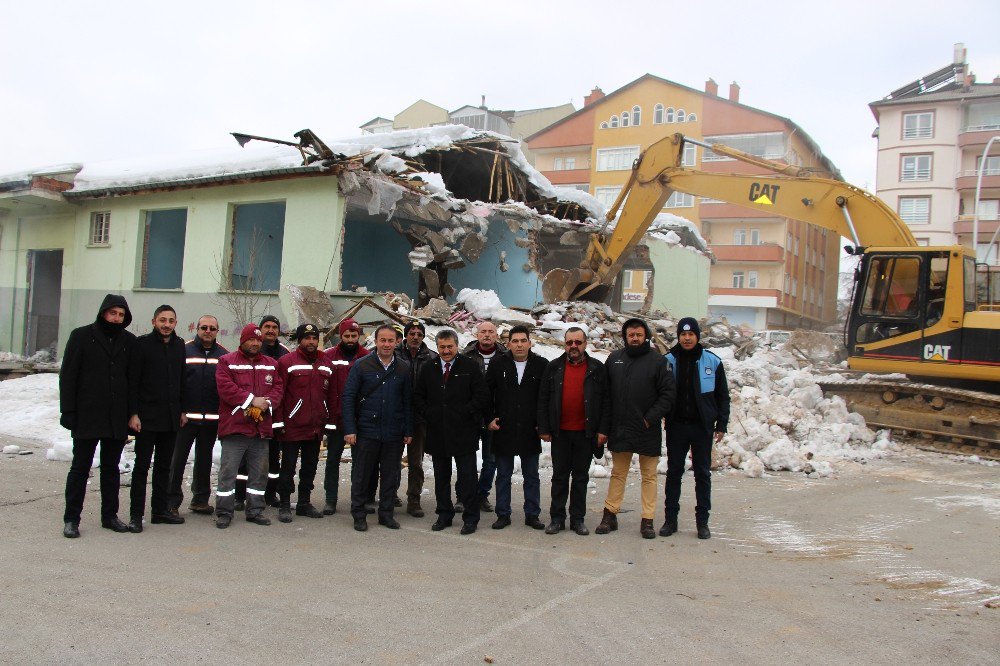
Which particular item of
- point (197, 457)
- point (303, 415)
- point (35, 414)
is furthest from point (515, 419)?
point (35, 414)

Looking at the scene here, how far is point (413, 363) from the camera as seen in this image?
7273 mm

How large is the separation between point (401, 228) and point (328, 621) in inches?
502

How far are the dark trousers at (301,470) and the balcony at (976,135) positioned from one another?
45.6 metres

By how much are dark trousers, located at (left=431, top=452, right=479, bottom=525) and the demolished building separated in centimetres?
817

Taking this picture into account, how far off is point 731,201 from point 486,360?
319 inches

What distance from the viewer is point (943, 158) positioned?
43.8 meters

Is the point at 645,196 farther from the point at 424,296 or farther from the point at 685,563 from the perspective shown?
the point at 685,563

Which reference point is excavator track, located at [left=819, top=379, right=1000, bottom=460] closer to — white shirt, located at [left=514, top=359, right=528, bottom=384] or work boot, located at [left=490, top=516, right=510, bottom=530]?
white shirt, located at [left=514, top=359, right=528, bottom=384]

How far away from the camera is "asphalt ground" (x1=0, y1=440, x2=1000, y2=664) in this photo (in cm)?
399

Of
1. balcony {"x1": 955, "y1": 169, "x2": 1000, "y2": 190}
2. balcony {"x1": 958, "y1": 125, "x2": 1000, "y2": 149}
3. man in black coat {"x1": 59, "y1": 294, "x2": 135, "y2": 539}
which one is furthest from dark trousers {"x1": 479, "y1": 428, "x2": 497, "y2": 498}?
balcony {"x1": 958, "y1": 125, "x2": 1000, "y2": 149}

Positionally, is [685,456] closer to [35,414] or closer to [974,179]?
[35,414]

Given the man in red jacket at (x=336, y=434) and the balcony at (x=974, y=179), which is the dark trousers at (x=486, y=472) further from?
the balcony at (x=974, y=179)

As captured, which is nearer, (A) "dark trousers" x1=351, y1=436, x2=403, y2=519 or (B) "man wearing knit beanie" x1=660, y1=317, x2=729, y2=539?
(B) "man wearing knit beanie" x1=660, y1=317, x2=729, y2=539

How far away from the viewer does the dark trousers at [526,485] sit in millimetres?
6906
